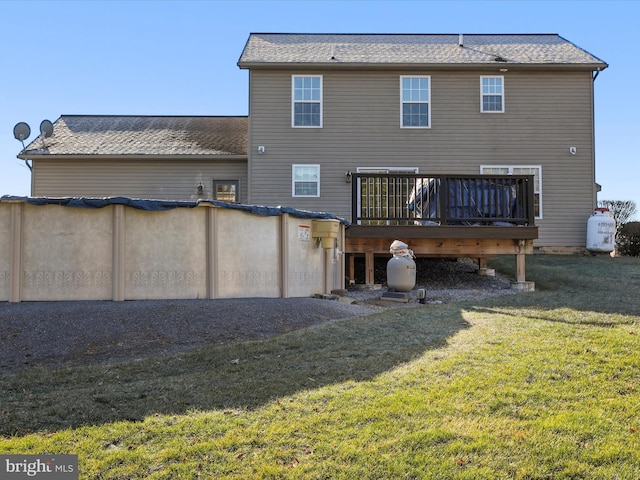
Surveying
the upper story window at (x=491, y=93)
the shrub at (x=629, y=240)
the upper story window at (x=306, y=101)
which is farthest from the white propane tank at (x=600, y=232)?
the upper story window at (x=306, y=101)

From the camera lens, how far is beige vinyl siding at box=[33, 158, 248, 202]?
1523 cm

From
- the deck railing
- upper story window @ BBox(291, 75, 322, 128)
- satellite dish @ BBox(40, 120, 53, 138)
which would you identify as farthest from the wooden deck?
satellite dish @ BBox(40, 120, 53, 138)

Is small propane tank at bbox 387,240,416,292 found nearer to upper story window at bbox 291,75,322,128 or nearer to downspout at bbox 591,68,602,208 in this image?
upper story window at bbox 291,75,322,128

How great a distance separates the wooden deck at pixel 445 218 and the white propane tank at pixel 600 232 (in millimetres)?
4976

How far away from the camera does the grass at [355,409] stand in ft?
8.95

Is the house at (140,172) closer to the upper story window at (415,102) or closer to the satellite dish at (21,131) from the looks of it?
the satellite dish at (21,131)

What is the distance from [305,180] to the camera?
1443cm

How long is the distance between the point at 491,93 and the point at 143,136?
1032cm

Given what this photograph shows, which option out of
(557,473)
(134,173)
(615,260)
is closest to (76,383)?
(557,473)

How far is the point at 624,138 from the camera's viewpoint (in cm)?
1533

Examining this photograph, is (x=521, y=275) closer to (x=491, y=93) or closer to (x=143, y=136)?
(x=491, y=93)

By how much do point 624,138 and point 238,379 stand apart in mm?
15230

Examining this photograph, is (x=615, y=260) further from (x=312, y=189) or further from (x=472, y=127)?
(x=312, y=189)

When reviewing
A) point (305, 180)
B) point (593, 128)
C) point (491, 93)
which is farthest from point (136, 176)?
point (593, 128)
